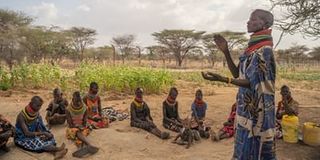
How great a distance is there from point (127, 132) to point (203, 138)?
127 centimetres

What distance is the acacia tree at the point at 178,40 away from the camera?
1571 inches

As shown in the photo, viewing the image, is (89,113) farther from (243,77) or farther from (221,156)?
(243,77)

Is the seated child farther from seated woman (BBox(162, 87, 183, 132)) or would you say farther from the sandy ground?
seated woman (BBox(162, 87, 183, 132))

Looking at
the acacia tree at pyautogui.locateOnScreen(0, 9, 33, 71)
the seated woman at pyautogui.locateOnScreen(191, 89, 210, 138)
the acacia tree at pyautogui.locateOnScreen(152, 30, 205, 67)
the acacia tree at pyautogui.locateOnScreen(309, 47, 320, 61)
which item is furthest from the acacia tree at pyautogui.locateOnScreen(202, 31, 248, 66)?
the seated woman at pyautogui.locateOnScreen(191, 89, 210, 138)

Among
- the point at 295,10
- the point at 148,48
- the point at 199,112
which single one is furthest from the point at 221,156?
the point at 148,48

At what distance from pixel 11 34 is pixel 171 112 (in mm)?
21317

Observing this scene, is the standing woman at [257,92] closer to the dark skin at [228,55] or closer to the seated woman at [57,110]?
the dark skin at [228,55]

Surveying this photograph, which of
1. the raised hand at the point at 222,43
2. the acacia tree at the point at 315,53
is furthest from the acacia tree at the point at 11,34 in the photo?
the acacia tree at the point at 315,53

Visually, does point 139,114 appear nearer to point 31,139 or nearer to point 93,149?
point 93,149

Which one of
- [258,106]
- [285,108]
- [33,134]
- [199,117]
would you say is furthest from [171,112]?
[258,106]

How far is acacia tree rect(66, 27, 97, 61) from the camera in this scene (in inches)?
1437

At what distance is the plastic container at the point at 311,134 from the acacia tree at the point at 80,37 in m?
31.2

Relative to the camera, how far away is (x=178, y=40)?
134 ft

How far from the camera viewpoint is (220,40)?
3445mm
